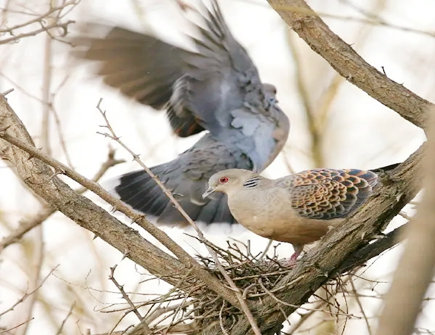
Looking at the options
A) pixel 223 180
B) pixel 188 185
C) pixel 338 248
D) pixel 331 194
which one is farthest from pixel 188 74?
pixel 338 248

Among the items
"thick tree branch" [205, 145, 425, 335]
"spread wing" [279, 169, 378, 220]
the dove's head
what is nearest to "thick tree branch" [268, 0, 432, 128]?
"thick tree branch" [205, 145, 425, 335]

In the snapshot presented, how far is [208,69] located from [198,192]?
0.84m

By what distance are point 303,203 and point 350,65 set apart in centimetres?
80

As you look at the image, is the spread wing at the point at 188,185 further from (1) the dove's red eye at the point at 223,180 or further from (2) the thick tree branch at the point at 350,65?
(2) the thick tree branch at the point at 350,65

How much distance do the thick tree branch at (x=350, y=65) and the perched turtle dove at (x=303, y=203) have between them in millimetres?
712

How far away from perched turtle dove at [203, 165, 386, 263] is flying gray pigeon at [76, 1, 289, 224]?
154cm

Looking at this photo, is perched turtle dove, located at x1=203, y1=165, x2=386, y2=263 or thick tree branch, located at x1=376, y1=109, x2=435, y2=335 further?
perched turtle dove, located at x1=203, y1=165, x2=386, y2=263

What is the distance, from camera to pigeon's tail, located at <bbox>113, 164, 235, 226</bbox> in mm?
5832

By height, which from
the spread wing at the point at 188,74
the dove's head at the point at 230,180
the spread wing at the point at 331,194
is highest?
the spread wing at the point at 188,74

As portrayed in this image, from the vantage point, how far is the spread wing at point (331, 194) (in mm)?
4180

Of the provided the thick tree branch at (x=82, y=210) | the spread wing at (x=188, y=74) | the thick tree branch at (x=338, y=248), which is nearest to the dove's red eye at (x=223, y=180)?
the thick tree branch at (x=82, y=210)

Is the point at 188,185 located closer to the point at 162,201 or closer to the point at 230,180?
the point at 162,201

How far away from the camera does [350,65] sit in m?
3.67

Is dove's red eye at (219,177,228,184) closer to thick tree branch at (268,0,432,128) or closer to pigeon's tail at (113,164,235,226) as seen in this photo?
thick tree branch at (268,0,432,128)
